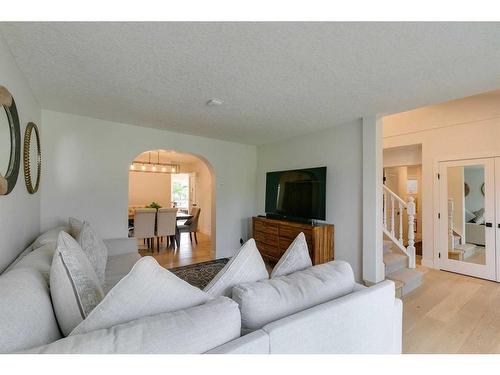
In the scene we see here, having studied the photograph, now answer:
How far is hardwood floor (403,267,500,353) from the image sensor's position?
1.98m

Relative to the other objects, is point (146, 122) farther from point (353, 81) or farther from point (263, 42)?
point (353, 81)

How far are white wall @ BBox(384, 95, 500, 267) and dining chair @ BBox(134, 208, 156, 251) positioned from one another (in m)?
4.83

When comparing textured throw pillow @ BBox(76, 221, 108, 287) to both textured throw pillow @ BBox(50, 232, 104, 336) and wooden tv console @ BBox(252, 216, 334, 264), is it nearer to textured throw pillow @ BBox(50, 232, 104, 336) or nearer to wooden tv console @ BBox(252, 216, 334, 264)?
textured throw pillow @ BBox(50, 232, 104, 336)

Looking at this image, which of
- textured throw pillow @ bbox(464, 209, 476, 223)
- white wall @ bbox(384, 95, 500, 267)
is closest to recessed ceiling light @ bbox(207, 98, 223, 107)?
white wall @ bbox(384, 95, 500, 267)

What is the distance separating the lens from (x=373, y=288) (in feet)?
4.06

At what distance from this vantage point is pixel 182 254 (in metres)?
4.79

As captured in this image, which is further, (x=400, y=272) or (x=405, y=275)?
(x=400, y=272)

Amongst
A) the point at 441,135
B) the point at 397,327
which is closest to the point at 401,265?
the point at 441,135

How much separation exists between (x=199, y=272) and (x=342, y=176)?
2563 millimetres

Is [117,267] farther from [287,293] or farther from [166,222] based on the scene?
[166,222]

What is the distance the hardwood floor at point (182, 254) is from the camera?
4312 millimetres

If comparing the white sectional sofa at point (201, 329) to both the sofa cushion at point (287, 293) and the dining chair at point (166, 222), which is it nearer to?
the sofa cushion at point (287, 293)

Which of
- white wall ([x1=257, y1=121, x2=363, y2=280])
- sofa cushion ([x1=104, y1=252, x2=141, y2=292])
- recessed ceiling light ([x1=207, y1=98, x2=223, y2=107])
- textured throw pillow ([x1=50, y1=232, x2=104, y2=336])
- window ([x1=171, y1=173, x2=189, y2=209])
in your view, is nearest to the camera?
textured throw pillow ([x1=50, y1=232, x2=104, y2=336])
